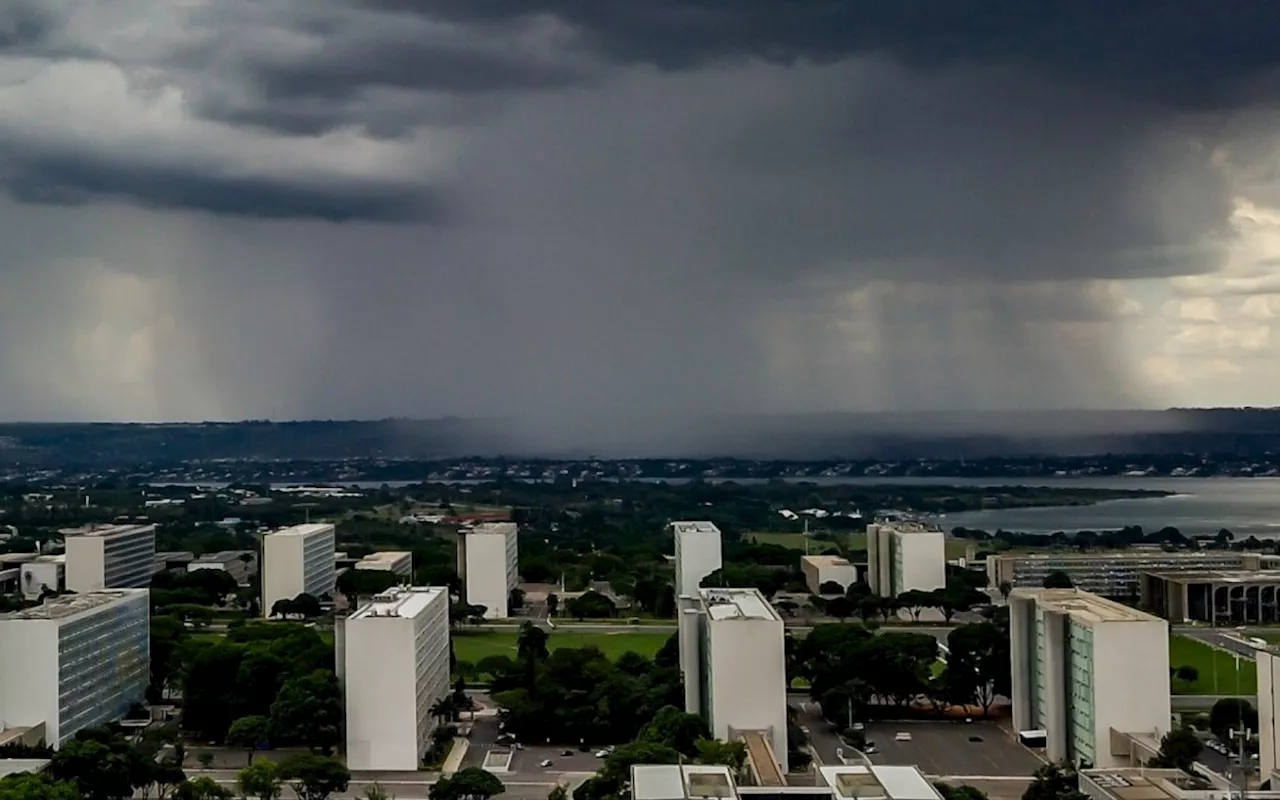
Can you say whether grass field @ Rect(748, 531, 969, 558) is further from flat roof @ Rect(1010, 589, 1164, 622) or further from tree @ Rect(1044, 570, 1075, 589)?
flat roof @ Rect(1010, 589, 1164, 622)

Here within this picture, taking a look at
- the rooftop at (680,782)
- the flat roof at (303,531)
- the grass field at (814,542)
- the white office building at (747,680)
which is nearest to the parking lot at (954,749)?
the white office building at (747,680)

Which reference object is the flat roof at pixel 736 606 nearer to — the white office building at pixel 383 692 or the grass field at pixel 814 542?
the white office building at pixel 383 692

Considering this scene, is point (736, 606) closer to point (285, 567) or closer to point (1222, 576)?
point (285, 567)

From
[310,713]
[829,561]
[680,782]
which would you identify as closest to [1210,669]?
[829,561]

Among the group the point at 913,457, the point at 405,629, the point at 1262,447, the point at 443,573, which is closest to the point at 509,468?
the point at 913,457

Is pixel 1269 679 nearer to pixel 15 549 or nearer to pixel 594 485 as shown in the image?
pixel 15 549

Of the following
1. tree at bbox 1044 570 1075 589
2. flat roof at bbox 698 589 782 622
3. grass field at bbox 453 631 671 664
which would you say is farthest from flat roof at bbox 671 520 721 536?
flat roof at bbox 698 589 782 622
